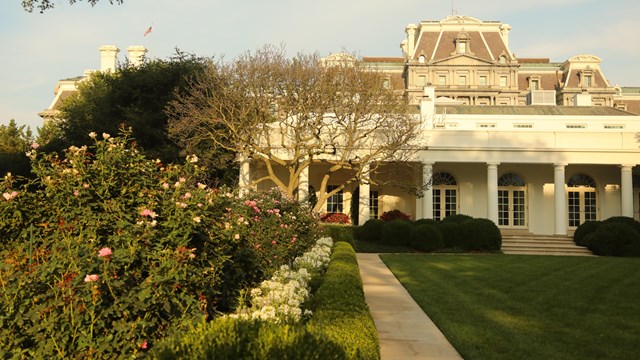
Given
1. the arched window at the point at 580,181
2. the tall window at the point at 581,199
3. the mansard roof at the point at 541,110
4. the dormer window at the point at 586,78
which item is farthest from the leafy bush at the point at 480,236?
the dormer window at the point at 586,78

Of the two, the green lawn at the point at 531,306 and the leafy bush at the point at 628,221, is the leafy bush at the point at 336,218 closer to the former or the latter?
the green lawn at the point at 531,306

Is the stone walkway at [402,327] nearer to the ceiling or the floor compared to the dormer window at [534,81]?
nearer to the floor

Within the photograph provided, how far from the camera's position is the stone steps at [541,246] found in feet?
83.0

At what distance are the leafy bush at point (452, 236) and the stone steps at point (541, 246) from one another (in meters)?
2.12

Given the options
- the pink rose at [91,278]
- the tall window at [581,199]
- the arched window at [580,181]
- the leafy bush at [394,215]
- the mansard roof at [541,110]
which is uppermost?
the mansard roof at [541,110]

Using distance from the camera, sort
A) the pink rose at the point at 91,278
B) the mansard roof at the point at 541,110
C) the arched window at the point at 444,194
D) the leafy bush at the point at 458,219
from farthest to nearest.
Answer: the mansard roof at the point at 541,110, the arched window at the point at 444,194, the leafy bush at the point at 458,219, the pink rose at the point at 91,278

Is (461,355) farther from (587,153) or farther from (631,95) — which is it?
(631,95)

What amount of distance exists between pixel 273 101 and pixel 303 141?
2.21 metres

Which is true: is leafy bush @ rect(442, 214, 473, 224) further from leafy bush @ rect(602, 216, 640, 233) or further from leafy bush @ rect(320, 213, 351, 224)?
leafy bush @ rect(602, 216, 640, 233)

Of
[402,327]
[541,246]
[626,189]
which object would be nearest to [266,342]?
[402,327]

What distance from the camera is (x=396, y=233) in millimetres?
25750

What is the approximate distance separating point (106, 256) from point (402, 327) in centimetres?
539

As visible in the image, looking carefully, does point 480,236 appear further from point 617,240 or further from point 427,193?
point 617,240

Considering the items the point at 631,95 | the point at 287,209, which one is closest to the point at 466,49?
the point at 631,95
